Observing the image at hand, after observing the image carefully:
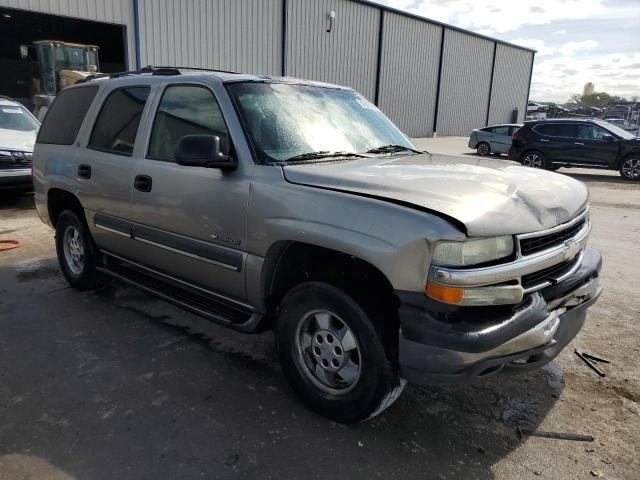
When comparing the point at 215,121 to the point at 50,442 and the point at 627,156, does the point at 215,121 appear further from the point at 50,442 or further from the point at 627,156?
the point at 627,156

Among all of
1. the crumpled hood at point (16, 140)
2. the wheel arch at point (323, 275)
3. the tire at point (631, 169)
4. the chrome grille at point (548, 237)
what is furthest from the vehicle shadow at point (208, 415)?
the tire at point (631, 169)

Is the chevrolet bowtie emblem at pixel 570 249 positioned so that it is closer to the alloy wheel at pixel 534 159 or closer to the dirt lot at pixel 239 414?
the dirt lot at pixel 239 414

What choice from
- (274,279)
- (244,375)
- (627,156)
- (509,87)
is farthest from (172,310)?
(509,87)

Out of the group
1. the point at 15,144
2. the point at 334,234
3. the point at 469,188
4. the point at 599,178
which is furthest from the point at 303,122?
the point at 599,178

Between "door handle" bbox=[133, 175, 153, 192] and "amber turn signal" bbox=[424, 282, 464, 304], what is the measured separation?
234 cm

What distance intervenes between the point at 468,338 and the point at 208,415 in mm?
1593

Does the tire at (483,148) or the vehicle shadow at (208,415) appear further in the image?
the tire at (483,148)

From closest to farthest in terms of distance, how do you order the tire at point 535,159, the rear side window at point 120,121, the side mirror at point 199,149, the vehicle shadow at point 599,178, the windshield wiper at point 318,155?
the side mirror at point 199,149
the windshield wiper at point 318,155
the rear side window at point 120,121
the vehicle shadow at point 599,178
the tire at point 535,159

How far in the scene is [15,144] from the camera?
900 cm

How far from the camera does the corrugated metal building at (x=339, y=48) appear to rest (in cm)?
1667

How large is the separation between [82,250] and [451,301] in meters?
3.80

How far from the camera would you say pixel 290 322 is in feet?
9.82

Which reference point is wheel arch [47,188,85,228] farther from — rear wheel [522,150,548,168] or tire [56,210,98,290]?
rear wheel [522,150,548,168]

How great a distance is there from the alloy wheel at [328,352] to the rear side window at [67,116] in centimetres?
314
